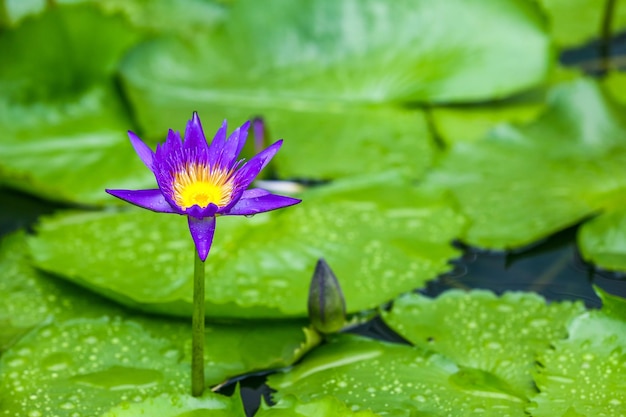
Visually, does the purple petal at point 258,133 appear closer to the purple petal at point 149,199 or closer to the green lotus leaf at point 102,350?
the green lotus leaf at point 102,350

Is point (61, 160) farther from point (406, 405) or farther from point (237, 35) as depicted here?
point (406, 405)

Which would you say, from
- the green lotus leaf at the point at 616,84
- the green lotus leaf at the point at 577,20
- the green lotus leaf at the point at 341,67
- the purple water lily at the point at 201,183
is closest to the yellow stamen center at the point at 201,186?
the purple water lily at the point at 201,183

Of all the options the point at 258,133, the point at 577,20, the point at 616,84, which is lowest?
the point at 258,133

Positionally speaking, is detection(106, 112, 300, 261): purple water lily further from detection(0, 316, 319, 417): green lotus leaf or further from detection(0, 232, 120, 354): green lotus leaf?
detection(0, 232, 120, 354): green lotus leaf

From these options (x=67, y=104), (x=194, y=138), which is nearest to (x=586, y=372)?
(x=194, y=138)

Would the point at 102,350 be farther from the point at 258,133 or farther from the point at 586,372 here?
the point at 586,372

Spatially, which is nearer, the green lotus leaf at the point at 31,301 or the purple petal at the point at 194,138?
the purple petal at the point at 194,138
